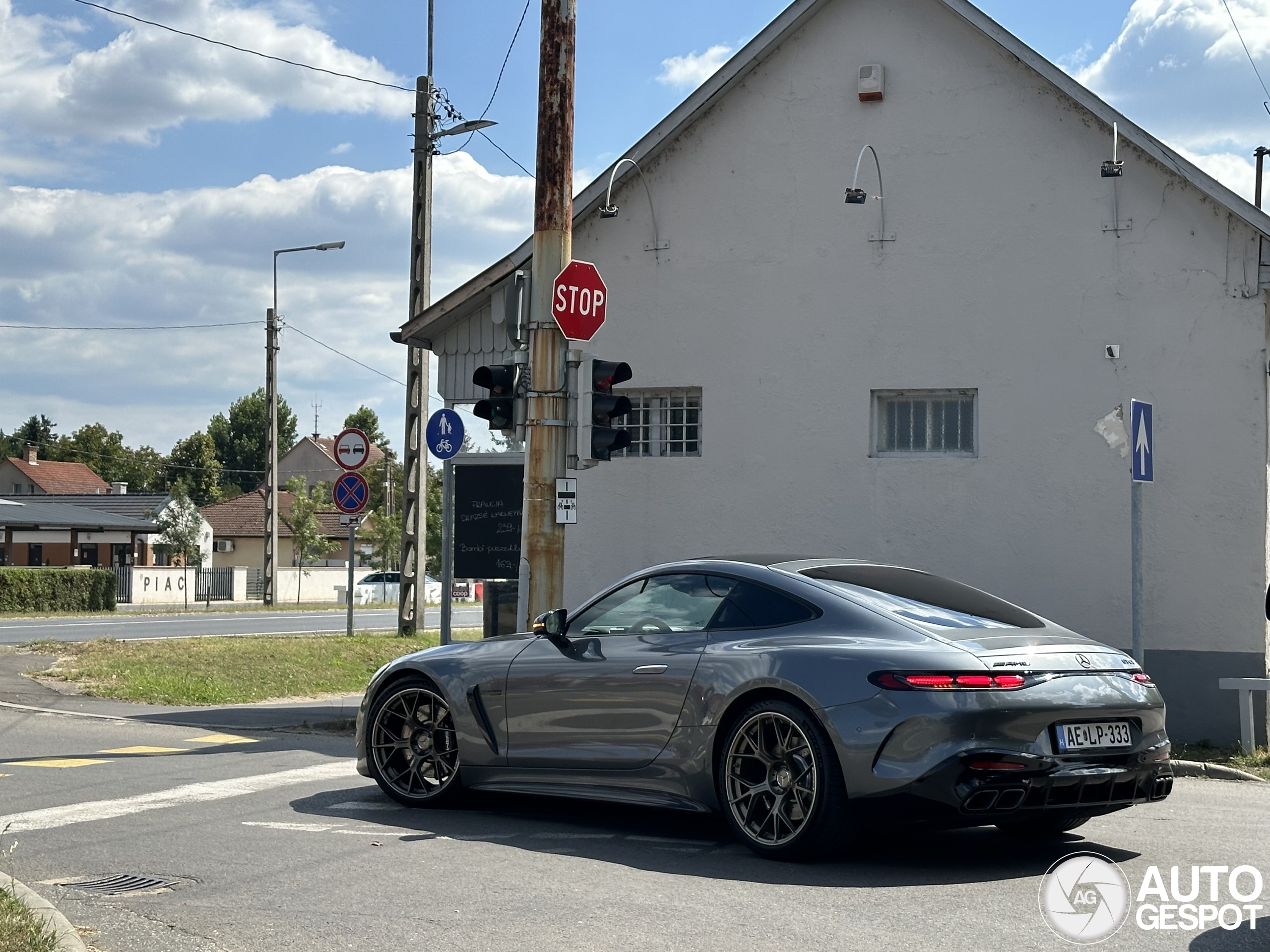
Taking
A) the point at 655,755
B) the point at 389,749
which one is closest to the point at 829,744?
the point at 655,755

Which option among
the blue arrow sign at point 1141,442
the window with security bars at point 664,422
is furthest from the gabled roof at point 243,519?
the blue arrow sign at point 1141,442

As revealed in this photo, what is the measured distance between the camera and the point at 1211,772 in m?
10.7

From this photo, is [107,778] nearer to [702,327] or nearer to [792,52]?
[702,327]

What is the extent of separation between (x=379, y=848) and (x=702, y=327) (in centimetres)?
830

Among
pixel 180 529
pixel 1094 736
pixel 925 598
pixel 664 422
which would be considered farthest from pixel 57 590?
pixel 1094 736

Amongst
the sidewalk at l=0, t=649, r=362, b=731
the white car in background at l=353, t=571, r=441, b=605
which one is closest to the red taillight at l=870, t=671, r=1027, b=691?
the sidewalk at l=0, t=649, r=362, b=731

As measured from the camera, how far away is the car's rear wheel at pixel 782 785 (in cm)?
631

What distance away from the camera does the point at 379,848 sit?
22.7 feet

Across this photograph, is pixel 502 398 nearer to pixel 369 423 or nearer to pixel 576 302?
pixel 576 302

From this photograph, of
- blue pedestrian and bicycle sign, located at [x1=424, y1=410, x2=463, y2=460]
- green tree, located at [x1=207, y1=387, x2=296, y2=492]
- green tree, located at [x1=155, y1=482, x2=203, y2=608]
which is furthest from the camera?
green tree, located at [x1=207, y1=387, x2=296, y2=492]

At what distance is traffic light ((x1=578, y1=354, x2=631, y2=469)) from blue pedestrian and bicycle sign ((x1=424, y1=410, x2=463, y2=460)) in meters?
3.07

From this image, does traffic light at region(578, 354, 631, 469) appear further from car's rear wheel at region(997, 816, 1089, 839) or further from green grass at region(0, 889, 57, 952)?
green grass at region(0, 889, 57, 952)

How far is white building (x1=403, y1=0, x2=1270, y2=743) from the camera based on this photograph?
12.4 meters

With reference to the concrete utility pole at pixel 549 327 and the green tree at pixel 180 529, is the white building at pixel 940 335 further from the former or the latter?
the green tree at pixel 180 529
